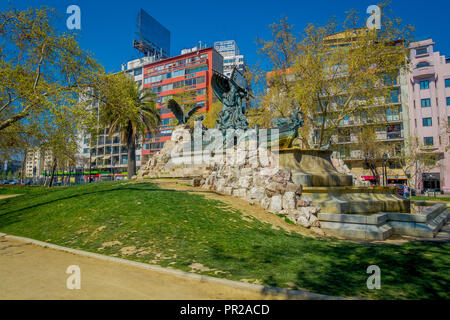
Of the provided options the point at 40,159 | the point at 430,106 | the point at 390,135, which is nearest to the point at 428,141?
the point at 390,135

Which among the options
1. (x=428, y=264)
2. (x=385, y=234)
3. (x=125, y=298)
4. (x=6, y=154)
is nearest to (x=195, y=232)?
(x=125, y=298)

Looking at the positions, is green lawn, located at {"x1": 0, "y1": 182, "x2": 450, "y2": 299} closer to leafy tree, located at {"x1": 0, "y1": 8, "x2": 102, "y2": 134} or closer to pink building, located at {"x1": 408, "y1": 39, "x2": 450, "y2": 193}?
leafy tree, located at {"x1": 0, "y1": 8, "x2": 102, "y2": 134}

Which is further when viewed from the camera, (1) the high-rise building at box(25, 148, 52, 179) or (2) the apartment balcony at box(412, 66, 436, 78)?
(2) the apartment balcony at box(412, 66, 436, 78)

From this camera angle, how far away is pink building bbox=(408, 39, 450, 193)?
36.5m

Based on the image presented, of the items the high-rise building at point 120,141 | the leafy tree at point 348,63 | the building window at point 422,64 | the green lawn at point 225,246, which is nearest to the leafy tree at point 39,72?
the green lawn at point 225,246

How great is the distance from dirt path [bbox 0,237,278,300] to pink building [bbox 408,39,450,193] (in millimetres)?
41704

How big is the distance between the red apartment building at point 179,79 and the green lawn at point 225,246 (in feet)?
144

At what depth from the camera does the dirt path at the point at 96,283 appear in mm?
3883

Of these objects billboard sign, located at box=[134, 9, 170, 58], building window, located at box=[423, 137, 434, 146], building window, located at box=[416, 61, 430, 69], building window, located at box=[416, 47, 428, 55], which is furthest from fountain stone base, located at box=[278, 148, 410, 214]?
billboard sign, located at box=[134, 9, 170, 58]

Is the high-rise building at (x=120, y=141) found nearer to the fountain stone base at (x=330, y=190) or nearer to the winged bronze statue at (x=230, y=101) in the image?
the winged bronze statue at (x=230, y=101)

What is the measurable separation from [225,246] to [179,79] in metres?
56.2

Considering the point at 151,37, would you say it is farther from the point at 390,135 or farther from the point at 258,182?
the point at 258,182

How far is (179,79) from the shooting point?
58031 millimetres
